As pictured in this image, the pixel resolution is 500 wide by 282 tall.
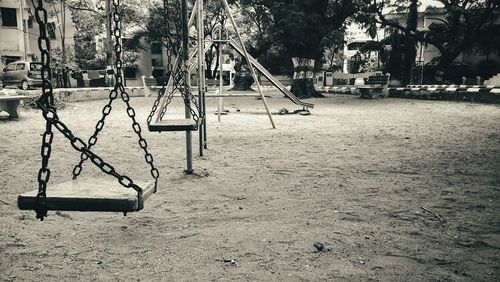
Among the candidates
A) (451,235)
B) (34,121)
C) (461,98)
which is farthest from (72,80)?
(451,235)

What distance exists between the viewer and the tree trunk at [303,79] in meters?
21.0

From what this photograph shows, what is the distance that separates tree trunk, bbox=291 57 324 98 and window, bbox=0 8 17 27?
79.7ft

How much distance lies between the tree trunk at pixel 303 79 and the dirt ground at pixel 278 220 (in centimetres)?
1463

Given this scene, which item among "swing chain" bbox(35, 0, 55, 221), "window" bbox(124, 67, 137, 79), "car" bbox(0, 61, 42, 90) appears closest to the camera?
"swing chain" bbox(35, 0, 55, 221)

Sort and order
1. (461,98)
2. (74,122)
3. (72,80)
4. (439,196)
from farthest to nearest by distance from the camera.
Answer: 1. (72,80)
2. (461,98)
3. (74,122)
4. (439,196)

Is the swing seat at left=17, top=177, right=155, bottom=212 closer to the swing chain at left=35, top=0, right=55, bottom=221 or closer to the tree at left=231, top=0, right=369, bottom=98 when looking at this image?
the swing chain at left=35, top=0, right=55, bottom=221

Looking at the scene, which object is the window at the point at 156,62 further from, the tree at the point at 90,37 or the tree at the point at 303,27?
the tree at the point at 303,27

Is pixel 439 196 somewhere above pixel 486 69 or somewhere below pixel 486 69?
below

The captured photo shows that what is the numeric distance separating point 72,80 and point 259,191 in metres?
38.1

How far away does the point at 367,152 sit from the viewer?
6.48 m

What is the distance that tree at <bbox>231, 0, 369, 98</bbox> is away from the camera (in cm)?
1908

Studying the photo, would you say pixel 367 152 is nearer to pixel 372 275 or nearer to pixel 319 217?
pixel 319 217

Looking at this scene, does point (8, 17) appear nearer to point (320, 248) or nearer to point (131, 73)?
point (131, 73)

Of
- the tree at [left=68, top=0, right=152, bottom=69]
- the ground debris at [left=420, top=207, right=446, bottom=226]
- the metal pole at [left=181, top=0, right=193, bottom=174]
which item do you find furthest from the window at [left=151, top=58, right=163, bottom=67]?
the ground debris at [left=420, top=207, right=446, bottom=226]
